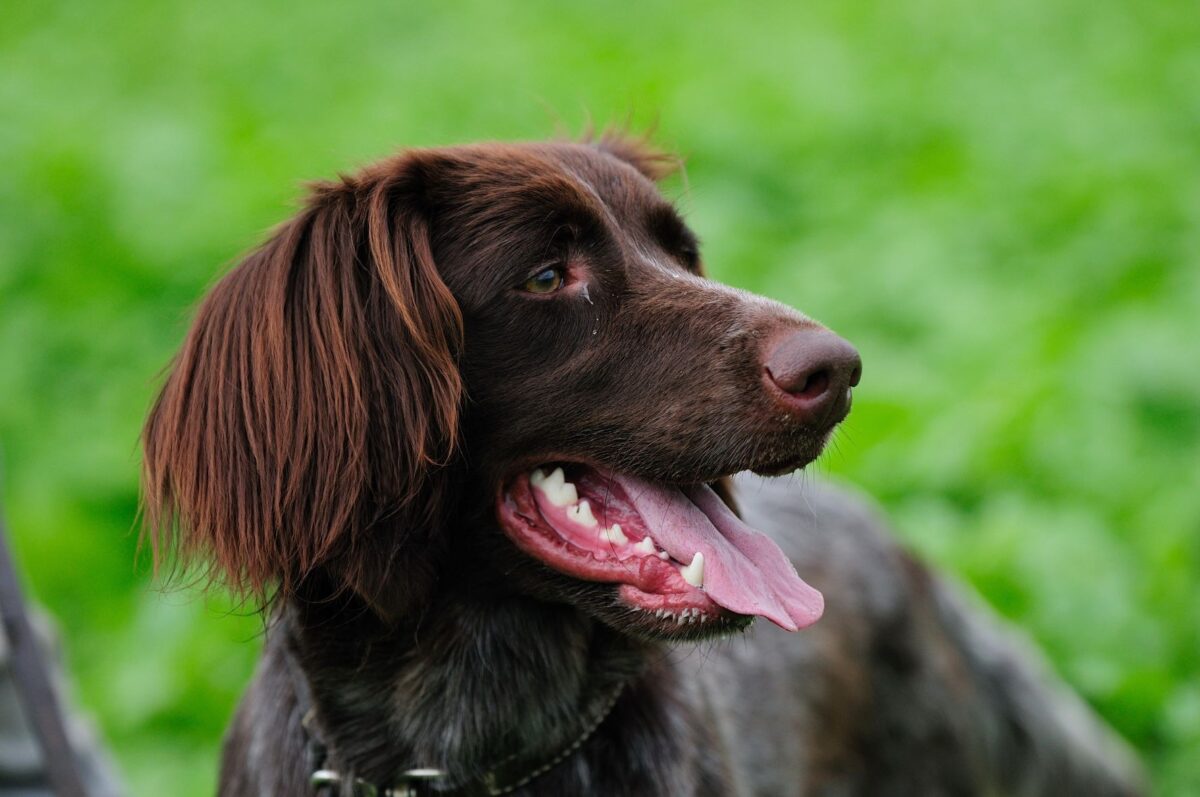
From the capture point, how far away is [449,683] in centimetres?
281

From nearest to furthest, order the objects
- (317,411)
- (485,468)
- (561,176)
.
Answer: (317,411) < (485,468) < (561,176)

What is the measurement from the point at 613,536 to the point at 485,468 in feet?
0.91

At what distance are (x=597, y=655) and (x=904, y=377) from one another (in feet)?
11.7

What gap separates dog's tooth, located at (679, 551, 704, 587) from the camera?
254 centimetres

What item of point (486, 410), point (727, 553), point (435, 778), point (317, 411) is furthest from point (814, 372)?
point (435, 778)

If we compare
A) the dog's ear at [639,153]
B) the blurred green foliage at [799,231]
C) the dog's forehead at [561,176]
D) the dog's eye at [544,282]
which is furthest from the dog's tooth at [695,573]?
the blurred green foliage at [799,231]

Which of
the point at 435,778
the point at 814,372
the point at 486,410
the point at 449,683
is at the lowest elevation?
the point at 435,778

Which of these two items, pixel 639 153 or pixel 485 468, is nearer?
pixel 485 468

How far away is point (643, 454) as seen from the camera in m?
2.63

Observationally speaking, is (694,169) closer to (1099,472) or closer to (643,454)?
(1099,472)

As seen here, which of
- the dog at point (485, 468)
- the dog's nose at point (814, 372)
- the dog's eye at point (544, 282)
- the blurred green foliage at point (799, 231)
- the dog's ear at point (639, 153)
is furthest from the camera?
the blurred green foliage at point (799, 231)

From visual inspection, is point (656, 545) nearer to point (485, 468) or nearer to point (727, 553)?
point (727, 553)

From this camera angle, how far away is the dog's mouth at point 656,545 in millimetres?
2551

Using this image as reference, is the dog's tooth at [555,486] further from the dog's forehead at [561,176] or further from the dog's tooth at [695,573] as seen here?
the dog's forehead at [561,176]
